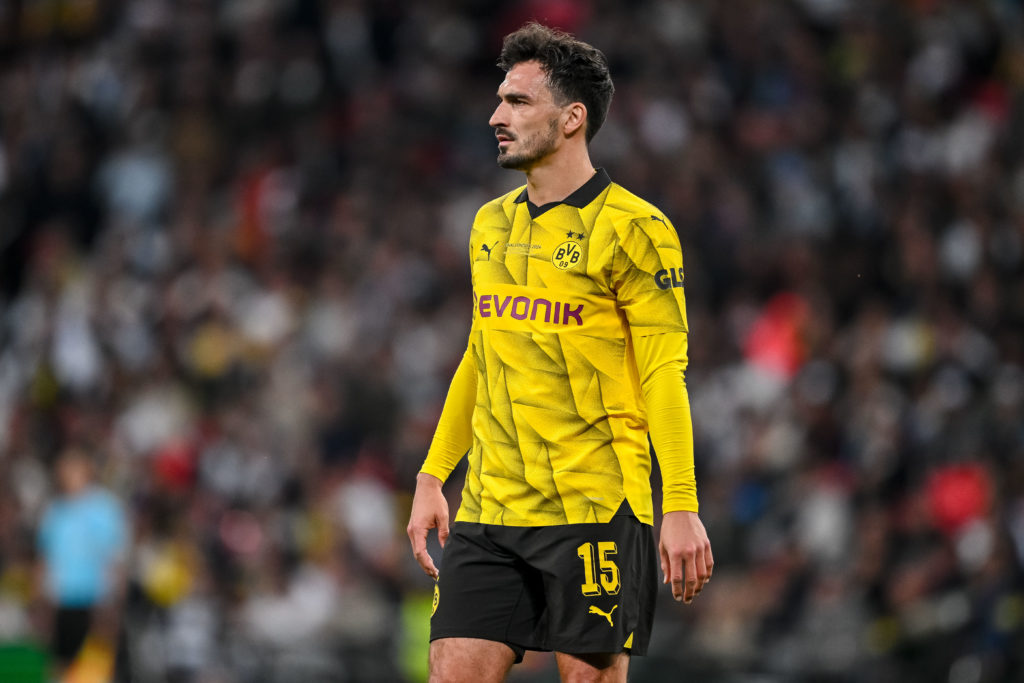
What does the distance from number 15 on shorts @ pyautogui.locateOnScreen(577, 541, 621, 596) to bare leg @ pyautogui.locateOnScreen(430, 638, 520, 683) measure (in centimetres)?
30

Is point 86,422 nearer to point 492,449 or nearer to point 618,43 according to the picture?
point 618,43

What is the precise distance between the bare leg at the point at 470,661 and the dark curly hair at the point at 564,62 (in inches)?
61.2

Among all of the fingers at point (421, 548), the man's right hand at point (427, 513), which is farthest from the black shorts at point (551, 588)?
the man's right hand at point (427, 513)

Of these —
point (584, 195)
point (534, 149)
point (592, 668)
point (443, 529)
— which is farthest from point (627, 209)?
point (592, 668)

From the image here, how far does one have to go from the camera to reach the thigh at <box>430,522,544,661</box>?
4504mm

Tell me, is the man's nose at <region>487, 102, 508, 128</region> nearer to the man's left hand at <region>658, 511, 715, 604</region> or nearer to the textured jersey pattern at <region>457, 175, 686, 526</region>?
the textured jersey pattern at <region>457, 175, 686, 526</region>

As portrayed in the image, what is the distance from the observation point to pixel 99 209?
14.6 meters

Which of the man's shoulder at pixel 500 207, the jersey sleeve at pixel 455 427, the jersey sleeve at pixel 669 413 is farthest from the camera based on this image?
the jersey sleeve at pixel 455 427

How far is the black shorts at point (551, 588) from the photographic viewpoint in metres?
4.47

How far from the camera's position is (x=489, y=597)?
4.53 metres

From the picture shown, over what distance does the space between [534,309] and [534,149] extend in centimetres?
48

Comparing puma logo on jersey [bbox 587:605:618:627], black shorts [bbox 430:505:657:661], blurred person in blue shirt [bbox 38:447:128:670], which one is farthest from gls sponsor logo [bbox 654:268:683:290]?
blurred person in blue shirt [bbox 38:447:128:670]

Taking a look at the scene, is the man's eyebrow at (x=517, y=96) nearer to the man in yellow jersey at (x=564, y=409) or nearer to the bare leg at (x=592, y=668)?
the man in yellow jersey at (x=564, y=409)

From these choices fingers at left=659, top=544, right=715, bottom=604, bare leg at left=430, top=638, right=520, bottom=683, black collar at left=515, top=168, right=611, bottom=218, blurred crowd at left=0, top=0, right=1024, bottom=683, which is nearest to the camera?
fingers at left=659, top=544, right=715, bottom=604
